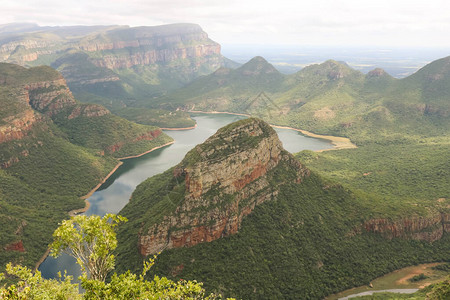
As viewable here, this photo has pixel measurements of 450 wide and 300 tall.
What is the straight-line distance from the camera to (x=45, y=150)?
134125 mm

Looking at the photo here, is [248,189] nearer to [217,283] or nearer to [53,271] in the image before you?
[217,283]

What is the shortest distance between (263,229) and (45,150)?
110 metres

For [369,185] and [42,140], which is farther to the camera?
[42,140]

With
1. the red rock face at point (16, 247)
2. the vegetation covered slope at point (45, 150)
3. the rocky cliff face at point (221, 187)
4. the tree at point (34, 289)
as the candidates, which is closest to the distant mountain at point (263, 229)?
the rocky cliff face at point (221, 187)

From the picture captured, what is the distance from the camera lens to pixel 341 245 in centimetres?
7925

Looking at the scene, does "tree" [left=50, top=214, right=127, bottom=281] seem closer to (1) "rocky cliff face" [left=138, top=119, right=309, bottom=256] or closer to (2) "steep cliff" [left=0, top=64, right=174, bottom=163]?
(1) "rocky cliff face" [left=138, top=119, right=309, bottom=256]

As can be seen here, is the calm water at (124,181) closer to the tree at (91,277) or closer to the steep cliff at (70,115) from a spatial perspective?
the steep cliff at (70,115)

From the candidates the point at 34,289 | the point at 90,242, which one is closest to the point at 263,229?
the point at 90,242

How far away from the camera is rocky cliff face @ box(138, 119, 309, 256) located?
70.2 metres

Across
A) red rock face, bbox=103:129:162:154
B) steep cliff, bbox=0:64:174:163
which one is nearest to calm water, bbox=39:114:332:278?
red rock face, bbox=103:129:162:154

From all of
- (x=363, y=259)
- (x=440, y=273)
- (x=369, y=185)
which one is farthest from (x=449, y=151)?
(x=363, y=259)

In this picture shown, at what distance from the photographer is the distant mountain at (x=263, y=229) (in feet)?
225

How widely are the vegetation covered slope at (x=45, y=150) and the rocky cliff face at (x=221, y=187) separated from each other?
43.3 meters

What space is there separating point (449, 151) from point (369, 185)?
48353 mm
